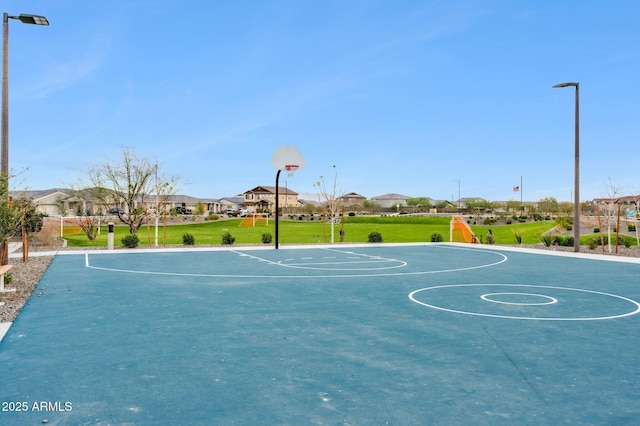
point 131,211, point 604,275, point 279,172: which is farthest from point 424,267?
point 131,211

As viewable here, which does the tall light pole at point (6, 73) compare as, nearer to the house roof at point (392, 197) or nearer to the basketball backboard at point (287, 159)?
the basketball backboard at point (287, 159)

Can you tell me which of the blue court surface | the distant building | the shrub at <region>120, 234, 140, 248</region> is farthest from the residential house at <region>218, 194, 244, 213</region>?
the blue court surface

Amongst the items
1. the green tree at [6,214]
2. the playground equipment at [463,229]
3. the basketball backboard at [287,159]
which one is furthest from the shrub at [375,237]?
the green tree at [6,214]

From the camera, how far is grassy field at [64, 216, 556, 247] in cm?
3122

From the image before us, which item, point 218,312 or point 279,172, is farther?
point 279,172

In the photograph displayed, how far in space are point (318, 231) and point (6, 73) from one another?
3095 cm

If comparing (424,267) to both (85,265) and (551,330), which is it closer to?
(551,330)

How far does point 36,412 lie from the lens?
12.7 feet

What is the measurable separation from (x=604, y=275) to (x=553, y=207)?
69163 mm

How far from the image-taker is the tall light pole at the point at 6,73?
12.1m

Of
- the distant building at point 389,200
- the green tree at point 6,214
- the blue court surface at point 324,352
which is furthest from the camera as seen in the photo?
the distant building at point 389,200

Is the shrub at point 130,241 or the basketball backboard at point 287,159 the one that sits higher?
the basketball backboard at point 287,159

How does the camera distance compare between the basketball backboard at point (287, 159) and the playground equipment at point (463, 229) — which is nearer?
the basketball backboard at point (287, 159)

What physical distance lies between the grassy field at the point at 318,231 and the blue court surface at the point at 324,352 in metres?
18.7
